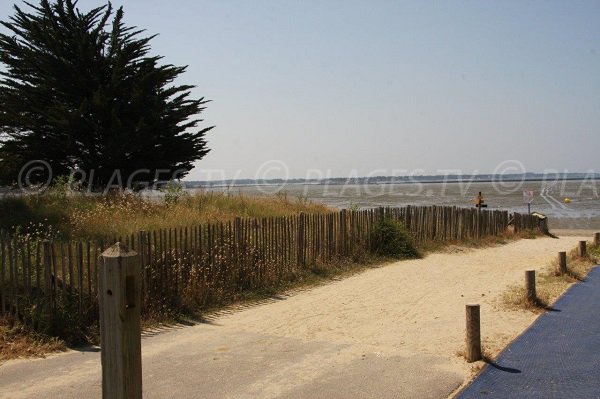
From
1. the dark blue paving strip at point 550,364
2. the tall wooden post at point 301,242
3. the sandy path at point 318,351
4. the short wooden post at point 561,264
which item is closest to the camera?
the dark blue paving strip at point 550,364

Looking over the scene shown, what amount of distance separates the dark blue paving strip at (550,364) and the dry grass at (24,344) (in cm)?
515

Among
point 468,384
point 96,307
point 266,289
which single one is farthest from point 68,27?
point 468,384

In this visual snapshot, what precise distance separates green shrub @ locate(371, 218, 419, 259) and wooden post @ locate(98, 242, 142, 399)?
13482mm

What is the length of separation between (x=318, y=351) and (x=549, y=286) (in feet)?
21.4

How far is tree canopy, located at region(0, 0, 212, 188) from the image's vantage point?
58.9 ft

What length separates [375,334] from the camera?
26.9 feet

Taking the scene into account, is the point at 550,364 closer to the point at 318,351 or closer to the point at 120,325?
the point at 318,351

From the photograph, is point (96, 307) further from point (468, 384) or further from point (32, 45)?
point (32, 45)

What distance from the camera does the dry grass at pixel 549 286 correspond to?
9.65 meters

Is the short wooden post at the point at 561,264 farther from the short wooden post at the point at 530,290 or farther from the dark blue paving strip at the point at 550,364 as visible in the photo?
the dark blue paving strip at the point at 550,364

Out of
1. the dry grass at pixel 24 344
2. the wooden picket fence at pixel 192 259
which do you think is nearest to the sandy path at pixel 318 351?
the dry grass at pixel 24 344

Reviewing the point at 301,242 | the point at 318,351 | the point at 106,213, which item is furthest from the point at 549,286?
the point at 106,213

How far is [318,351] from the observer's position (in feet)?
23.9

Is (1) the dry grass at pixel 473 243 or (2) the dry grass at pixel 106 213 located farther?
(1) the dry grass at pixel 473 243
